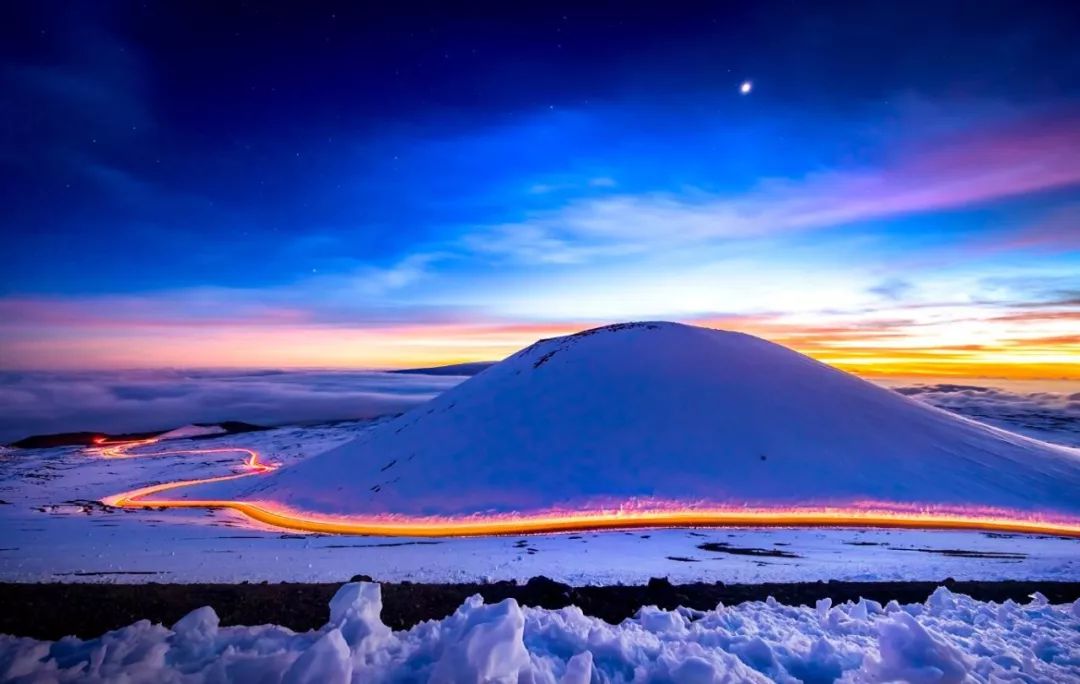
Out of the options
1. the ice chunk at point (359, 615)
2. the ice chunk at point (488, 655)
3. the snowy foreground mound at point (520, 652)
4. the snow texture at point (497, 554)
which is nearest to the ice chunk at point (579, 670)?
the snowy foreground mound at point (520, 652)

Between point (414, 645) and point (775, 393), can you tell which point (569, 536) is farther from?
point (775, 393)

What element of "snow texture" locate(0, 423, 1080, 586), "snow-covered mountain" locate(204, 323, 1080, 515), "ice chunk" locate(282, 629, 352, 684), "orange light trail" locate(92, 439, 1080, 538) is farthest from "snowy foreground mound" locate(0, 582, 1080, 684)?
"snow-covered mountain" locate(204, 323, 1080, 515)

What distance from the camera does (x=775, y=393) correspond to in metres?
33.7

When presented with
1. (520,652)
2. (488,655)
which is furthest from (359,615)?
(520,652)

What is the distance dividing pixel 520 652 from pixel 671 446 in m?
25.3

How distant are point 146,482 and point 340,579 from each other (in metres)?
37.9

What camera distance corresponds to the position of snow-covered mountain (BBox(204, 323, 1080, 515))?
25.9 m

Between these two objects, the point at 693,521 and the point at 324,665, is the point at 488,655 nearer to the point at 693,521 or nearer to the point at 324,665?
the point at 324,665

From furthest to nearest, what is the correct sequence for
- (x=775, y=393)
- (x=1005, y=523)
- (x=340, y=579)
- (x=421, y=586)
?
(x=775, y=393) → (x=1005, y=523) → (x=340, y=579) → (x=421, y=586)

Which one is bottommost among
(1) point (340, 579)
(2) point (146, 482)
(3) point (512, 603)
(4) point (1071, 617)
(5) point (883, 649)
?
(2) point (146, 482)

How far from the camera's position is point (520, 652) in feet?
15.9

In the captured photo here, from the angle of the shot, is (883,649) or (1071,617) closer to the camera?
(883,649)

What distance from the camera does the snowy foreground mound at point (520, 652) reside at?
4.83 metres

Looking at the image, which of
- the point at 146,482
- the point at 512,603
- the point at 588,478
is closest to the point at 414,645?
the point at 512,603
